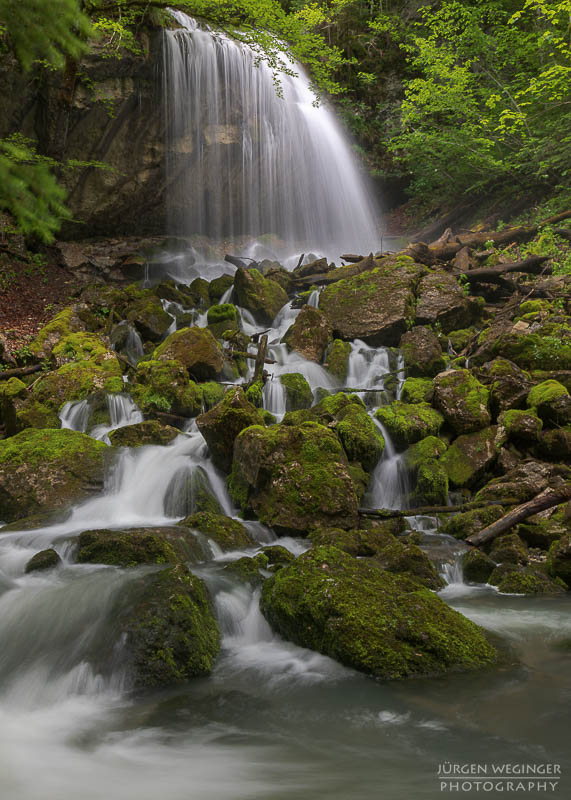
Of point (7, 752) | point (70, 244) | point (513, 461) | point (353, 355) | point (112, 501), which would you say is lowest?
point (7, 752)

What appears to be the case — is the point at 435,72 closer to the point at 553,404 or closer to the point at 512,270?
the point at 512,270

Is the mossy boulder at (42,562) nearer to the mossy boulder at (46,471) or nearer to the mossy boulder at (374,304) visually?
the mossy boulder at (46,471)

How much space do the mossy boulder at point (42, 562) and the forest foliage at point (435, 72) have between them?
7.67 metres

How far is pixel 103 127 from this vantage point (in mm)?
16203

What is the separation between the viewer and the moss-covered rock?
571cm

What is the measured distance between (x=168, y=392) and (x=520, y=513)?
594cm

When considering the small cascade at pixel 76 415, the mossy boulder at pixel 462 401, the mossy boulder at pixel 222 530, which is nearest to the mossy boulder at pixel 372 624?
the mossy boulder at pixel 222 530

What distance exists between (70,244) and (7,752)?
16649 millimetres

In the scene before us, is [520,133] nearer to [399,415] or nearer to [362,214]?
[362,214]

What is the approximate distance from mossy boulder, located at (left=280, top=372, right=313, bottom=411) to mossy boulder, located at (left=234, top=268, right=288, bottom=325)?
4037mm

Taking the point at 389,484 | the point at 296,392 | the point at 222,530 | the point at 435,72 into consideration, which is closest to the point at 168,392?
the point at 296,392

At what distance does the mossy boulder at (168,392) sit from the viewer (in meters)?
9.38

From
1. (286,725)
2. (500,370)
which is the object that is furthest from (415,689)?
(500,370)

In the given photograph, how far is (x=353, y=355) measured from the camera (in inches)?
450
